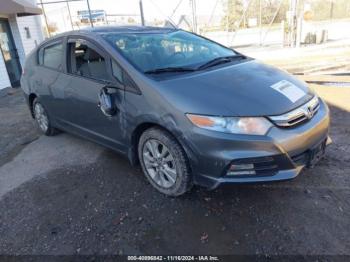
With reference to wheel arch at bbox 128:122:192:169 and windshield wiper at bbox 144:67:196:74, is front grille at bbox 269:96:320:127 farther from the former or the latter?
windshield wiper at bbox 144:67:196:74

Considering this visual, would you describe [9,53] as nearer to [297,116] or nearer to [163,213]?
[163,213]

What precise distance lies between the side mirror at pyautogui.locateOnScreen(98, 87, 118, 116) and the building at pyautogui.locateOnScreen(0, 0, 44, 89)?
852 centimetres

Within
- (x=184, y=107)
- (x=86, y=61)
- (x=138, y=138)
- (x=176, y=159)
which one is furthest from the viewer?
(x=86, y=61)

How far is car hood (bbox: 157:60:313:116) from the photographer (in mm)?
2520

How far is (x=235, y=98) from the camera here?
2600 millimetres

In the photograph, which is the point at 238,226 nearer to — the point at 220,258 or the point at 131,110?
the point at 220,258

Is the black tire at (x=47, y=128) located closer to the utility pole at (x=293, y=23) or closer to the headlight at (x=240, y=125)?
Result: the headlight at (x=240, y=125)

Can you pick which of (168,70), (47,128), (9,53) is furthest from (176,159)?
(9,53)

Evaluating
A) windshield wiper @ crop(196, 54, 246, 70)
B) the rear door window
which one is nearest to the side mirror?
the rear door window

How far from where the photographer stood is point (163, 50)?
348 centimetres

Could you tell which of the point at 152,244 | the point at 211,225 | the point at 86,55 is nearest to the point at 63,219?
the point at 152,244

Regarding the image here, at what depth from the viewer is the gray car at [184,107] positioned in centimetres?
247

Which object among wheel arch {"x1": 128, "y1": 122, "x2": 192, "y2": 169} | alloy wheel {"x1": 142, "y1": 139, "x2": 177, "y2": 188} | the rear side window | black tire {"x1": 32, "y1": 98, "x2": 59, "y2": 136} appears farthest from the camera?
black tire {"x1": 32, "y1": 98, "x2": 59, "y2": 136}

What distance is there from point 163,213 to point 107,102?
124 centimetres
